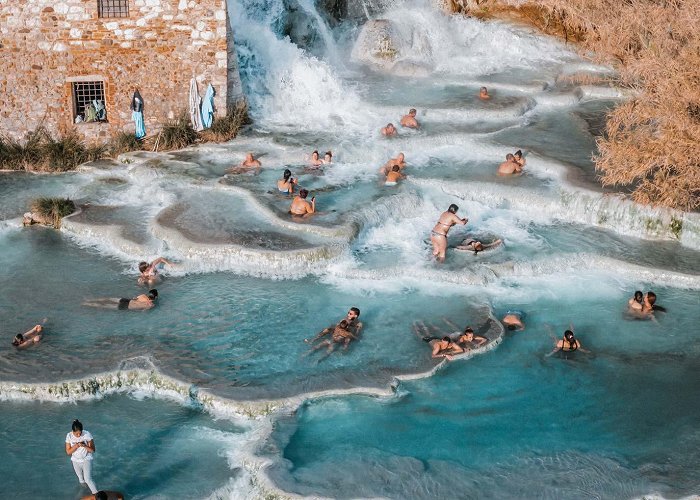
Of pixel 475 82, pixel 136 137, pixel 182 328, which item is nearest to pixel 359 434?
pixel 182 328

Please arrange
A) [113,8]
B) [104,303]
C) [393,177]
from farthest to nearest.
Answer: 1. [113,8]
2. [393,177]
3. [104,303]

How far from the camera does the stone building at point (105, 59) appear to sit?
23.7 m

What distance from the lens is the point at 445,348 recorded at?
16109mm

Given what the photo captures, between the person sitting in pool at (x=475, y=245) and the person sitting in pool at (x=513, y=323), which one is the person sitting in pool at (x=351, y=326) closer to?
the person sitting in pool at (x=513, y=323)

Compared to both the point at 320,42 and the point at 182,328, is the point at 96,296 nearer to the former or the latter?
the point at 182,328

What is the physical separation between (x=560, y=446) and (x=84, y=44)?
55.6ft

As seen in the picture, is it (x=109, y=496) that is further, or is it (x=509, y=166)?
(x=509, y=166)

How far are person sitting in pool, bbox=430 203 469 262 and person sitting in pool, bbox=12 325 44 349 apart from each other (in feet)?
27.7

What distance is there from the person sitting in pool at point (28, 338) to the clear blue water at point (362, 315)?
20 centimetres

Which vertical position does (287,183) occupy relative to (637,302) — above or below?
above

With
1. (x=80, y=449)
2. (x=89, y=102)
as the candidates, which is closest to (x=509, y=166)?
(x=89, y=102)

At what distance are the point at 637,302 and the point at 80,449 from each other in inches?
429

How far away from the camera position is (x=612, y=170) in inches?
831

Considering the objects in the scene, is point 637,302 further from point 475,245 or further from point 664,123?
point 664,123
